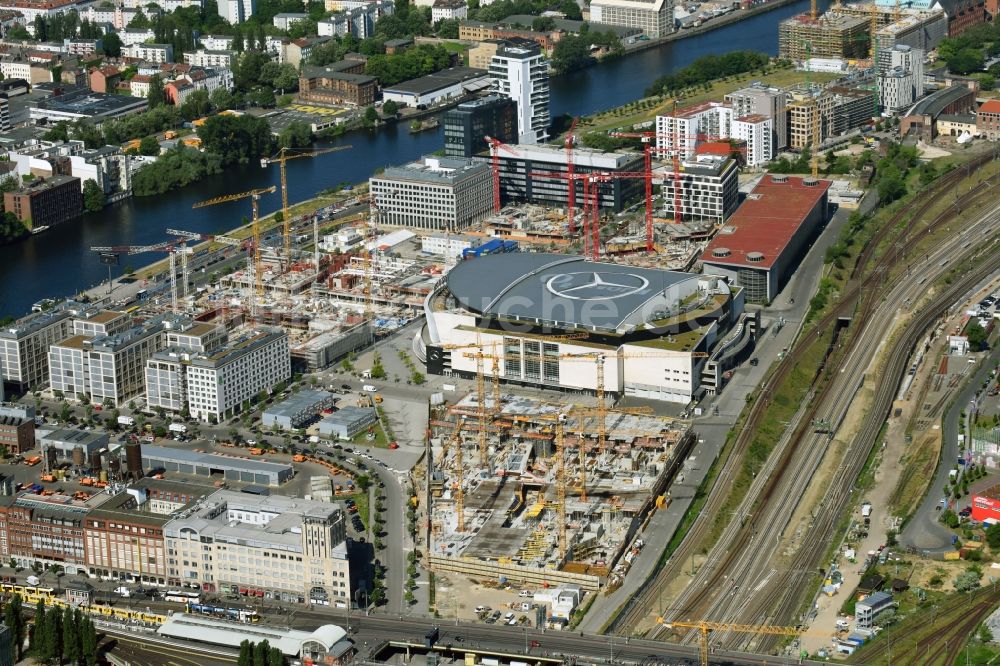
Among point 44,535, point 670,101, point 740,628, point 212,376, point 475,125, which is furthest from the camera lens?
point 670,101

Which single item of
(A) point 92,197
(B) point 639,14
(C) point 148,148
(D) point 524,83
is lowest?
(A) point 92,197

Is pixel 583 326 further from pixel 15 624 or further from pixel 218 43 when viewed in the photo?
pixel 218 43

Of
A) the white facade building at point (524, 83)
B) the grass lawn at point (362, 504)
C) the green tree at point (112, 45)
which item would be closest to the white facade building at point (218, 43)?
the green tree at point (112, 45)

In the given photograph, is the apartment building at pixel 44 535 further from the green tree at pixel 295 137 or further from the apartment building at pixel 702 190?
the green tree at pixel 295 137

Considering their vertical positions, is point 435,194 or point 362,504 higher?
point 435,194

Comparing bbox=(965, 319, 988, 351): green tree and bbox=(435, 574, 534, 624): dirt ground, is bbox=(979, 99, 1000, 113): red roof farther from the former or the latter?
bbox=(435, 574, 534, 624): dirt ground

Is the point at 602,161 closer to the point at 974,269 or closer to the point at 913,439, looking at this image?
the point at 974,269

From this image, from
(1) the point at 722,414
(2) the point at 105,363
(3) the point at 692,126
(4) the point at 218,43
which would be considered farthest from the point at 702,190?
(4) the point at 218,43

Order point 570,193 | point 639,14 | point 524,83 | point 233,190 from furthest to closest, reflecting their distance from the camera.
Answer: point 639,14, point 524,83, point 233,190, point 570,193
